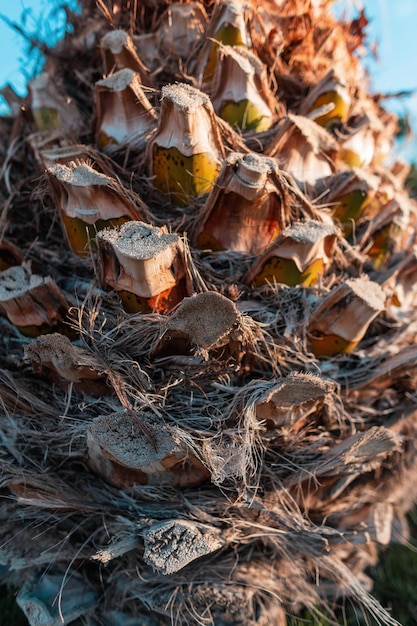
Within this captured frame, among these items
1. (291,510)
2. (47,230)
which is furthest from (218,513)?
(47,230)

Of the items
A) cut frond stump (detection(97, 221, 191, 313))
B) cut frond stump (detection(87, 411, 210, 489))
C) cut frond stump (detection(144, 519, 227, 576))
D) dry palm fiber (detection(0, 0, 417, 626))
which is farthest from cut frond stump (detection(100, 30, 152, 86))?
cut frond stump (detection(144, 519, 227, 576))

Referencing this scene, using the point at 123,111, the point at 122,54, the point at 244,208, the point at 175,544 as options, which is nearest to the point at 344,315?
the point at 244,208

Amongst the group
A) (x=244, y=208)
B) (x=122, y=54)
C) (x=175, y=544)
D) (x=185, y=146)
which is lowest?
(x=175, y=544)

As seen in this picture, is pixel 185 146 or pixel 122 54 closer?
pixel 185 146

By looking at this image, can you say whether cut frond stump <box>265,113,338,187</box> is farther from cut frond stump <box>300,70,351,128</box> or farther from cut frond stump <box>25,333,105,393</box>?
cut frond stump <box>25,333,105,393</box>

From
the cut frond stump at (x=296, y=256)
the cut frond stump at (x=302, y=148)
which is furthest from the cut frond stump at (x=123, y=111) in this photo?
the cut frond stump at (x=296, y=256)

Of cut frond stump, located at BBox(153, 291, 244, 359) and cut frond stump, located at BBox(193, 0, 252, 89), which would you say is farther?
cut frond stump, located at BBox(193, 0, 252, 89)

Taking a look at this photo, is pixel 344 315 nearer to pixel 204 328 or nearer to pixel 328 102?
pixel 204 328

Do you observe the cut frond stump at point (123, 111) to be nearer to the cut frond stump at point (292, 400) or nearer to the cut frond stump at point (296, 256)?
the cut frond stump at point (296, 256)

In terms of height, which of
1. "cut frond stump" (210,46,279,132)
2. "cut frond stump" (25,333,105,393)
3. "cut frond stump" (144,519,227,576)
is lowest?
"cut frond stump" (144,519,227,576)
